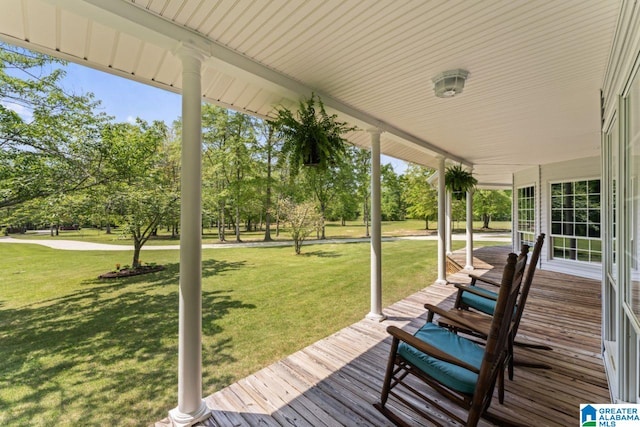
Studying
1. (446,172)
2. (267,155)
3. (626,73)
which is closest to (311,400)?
(626,73)

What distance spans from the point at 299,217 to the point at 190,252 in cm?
806

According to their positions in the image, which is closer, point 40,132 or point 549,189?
point 40,132

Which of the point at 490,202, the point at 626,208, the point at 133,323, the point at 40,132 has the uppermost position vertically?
the point at 40,132

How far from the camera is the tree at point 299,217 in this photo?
9.80m

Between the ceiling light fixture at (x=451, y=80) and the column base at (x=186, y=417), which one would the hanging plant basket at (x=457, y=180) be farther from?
the column base at (x=186, y=417)

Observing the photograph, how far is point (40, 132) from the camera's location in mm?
4168

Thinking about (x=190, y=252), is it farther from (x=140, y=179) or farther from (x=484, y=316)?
(x=140, y=179)

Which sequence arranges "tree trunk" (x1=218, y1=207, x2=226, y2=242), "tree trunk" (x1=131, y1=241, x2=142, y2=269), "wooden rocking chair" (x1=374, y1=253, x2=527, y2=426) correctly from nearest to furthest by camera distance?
1. "wooden rocking chair" (x1=374, y1=253, x2=527, y2=426)
2. "tree trunk" (x1=131, y1=241, x2=142, y2=269)
3. "tree trunk" (x1=218, y1=207, x2=226, y2=242)

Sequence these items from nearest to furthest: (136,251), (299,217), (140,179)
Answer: (140,179) < (136,251) < (299,217)

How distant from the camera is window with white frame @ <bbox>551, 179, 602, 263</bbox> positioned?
549 centimetres

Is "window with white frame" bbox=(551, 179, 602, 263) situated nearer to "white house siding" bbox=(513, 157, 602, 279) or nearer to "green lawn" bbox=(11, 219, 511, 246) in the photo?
"white house siding" bbox=(513, 157, 602, 279)

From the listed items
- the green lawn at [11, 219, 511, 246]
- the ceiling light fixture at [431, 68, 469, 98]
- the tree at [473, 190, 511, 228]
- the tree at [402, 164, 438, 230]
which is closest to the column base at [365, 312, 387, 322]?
the ceiling light fixture at [431, 68, 469, 98]

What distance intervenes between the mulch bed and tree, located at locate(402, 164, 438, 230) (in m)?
14.3

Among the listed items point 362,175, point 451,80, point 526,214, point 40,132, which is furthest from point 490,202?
point 40,132
